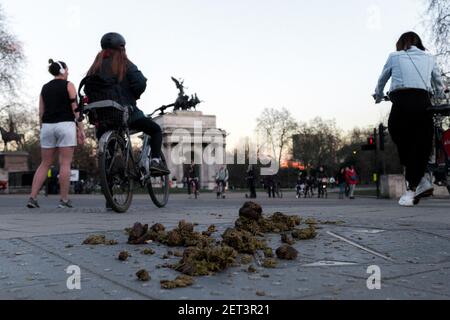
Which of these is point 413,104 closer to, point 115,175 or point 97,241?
point 115,175

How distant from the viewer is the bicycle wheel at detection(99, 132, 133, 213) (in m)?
5.63

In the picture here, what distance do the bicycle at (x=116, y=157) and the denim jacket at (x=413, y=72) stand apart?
11.0 ft

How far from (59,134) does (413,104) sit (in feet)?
15.5

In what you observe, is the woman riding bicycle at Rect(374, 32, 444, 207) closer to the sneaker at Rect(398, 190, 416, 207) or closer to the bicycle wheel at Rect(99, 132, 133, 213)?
the sneaker at Rect(398, 190, 416, 207)

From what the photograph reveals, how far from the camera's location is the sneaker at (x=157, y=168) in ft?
22.1

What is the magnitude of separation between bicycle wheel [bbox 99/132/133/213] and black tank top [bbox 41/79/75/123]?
1609 millimetres

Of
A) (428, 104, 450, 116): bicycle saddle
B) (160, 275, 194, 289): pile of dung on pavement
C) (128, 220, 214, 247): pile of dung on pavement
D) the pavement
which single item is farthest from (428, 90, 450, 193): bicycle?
(160, 275, 194, 289): pile of dung on pavement

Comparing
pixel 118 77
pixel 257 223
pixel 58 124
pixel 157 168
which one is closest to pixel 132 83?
pixel 118 77

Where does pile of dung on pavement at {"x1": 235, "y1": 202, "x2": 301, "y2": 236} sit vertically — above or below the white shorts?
below

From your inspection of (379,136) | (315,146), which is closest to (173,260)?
(379,136)

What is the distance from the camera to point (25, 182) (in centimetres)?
4459

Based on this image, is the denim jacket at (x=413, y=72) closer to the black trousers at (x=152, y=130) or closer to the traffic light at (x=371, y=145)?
the black trousers at (x=152, y=130)

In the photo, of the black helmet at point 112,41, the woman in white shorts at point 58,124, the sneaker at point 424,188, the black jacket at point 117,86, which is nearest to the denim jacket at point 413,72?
the sneaker at point 424,188

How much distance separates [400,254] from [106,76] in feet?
13.7
